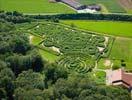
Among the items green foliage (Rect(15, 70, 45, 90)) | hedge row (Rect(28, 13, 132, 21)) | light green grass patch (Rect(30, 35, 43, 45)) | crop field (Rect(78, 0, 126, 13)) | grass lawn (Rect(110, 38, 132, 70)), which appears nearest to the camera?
green foliage (Rect(15, 70, 45, 90))

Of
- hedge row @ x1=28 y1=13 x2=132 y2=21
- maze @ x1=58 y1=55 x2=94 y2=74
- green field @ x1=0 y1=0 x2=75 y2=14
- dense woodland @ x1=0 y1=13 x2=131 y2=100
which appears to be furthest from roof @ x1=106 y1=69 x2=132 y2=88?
green field @ x1=0 y1=0 x2=75 y2=14

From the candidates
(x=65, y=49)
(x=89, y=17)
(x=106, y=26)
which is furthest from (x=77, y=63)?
(x=89, y=17)

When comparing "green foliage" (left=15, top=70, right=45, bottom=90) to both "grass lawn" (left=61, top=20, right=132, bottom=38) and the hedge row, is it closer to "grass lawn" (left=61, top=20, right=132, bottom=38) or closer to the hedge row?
"grass lawn" (left=61, top=20, right=132, bottom=38)

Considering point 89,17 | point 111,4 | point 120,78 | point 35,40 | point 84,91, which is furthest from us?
point 111,4

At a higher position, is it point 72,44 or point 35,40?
point 35,40

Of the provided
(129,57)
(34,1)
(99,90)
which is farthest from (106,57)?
(34,1)

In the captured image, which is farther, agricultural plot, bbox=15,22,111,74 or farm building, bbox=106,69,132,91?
agricultural plot, bbox=15,22,111,74

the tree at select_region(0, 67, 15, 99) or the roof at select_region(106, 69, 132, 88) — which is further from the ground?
the tree at select_region(0, 67, 15, 99)

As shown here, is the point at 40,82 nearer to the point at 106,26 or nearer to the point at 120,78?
the point at 120,78
